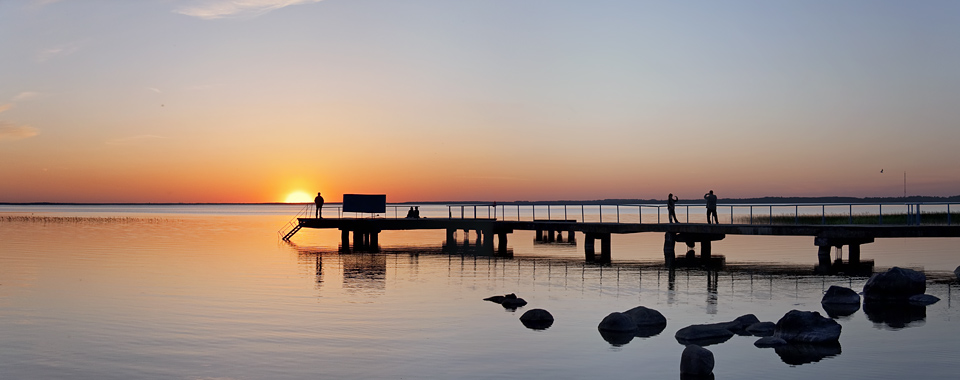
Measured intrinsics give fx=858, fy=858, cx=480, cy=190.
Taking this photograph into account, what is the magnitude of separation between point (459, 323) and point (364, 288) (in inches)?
368

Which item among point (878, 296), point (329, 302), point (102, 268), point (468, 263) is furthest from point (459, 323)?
point (102, 268)

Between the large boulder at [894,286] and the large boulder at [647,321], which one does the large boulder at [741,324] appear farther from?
the large boulder at [894,286]

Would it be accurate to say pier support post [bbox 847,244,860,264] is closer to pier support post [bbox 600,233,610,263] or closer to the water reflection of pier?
the water reflection of pier

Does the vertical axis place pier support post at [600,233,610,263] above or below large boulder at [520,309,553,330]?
above

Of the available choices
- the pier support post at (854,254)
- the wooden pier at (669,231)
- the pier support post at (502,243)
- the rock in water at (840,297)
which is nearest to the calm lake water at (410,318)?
the rock in water at (840,297)

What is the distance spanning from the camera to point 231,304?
2827cm

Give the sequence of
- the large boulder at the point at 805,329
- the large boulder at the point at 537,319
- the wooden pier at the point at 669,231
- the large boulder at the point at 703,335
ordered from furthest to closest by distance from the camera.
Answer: the wooden pier at the point at 669,231, the large boulder at the point at 537,319, the large boulder at the point at 703,335, the large boulder at the point at 805,329

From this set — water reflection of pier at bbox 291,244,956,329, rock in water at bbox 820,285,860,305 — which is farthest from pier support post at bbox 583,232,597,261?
rock in water at bbox 820,285,860,305

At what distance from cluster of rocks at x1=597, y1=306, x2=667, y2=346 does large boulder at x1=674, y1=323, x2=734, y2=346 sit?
1.02 metres

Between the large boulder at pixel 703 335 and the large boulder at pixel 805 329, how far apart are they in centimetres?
128

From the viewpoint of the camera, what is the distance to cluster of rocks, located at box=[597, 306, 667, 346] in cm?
2247

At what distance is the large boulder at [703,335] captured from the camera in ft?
70.4

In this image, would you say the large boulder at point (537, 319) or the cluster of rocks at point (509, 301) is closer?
the large boulder at point (537, 319)

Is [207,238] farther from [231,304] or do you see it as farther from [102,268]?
[231,304]
